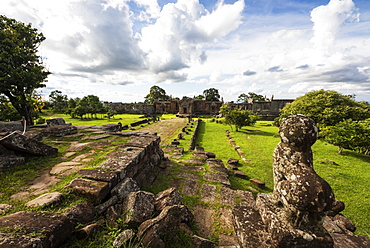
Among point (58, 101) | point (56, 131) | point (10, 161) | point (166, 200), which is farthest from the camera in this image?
point (58, 101)

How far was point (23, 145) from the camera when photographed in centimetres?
330

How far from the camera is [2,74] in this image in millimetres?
9062

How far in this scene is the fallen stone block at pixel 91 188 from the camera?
233cm

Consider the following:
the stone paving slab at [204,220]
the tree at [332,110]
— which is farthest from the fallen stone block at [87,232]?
the tree at [332,110]

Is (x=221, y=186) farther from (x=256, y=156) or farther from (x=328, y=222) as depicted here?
(x=256, y=156)

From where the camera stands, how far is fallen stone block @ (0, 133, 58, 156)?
10.2ft

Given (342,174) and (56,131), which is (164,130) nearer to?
(56,131)

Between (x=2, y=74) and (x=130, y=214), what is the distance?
534 inches

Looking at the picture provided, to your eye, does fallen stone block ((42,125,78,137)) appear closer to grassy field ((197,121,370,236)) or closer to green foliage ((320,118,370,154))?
grassy field ((197,121,370,236))

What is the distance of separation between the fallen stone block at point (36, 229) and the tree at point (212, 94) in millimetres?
60171

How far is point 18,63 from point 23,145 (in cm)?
1134

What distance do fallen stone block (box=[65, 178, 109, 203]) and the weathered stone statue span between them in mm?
2596

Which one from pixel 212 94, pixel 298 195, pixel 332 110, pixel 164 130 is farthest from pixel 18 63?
pixel 212 94

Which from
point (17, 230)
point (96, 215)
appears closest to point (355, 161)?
point (96, 215)
